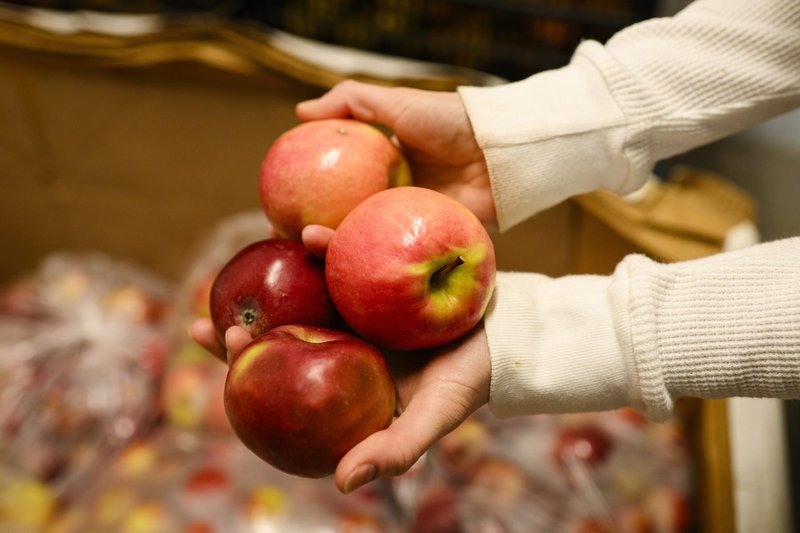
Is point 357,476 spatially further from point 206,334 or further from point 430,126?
point 430,126

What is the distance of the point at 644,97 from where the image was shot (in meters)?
0.80

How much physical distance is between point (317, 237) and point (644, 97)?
0.44 metres

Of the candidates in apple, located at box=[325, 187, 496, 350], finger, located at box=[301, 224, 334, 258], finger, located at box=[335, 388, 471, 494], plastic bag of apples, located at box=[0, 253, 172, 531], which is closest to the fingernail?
finger, located at box=[335, 388, 471, 494]

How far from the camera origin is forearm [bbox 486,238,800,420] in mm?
646

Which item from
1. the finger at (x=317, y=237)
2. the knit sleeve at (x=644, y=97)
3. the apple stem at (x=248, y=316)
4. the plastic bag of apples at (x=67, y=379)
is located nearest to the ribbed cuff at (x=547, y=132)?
the knit sleeve at (x=644, y=97)

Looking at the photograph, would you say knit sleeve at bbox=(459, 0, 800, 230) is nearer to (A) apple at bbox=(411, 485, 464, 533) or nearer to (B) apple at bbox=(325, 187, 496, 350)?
(B) apple at bbox=(325, 187, 496, 350)

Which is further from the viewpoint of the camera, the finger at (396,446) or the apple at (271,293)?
the apple at (271,293)

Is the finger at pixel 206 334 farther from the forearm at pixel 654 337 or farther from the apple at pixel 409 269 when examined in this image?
the forearm at pixel 654 337

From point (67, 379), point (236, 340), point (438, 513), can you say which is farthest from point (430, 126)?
point (67, 379)

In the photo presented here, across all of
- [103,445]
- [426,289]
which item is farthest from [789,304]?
[103,445]

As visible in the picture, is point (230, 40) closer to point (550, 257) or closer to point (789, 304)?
point (550, 257)

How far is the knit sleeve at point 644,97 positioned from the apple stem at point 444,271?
19cm

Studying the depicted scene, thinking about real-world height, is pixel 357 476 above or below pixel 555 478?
above

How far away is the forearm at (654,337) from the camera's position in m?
0.65
